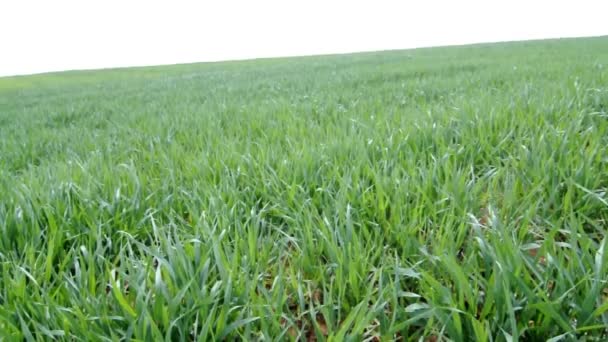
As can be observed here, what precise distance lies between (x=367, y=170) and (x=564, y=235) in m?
0.85

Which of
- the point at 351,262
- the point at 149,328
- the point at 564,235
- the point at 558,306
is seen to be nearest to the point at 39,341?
the point at 149,328

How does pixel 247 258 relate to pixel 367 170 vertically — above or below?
below

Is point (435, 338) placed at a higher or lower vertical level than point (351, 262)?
lower

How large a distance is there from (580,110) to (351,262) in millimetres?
2510

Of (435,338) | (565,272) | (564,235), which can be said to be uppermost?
(565,272)

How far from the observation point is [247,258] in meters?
1.25

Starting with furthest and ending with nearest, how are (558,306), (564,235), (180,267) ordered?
(564,235)
(180,267)
(558,306)

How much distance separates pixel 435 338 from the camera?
1.04m

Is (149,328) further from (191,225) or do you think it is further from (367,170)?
(367,170)

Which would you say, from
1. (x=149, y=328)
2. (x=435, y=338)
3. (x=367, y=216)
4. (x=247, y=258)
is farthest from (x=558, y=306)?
(x=149, y=328)

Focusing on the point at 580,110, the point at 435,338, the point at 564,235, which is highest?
the point at 580,110

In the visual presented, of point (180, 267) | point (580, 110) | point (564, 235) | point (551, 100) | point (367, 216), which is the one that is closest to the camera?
point (180, 267)

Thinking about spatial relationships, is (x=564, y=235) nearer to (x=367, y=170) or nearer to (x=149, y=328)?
(x=367, y=170)

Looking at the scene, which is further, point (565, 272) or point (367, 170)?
point (367, 170)
